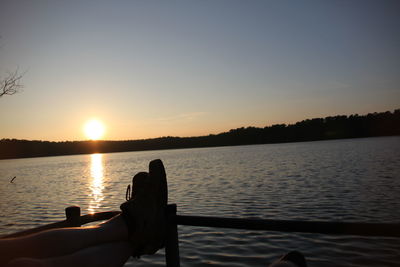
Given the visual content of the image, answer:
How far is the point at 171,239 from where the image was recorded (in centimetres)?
281

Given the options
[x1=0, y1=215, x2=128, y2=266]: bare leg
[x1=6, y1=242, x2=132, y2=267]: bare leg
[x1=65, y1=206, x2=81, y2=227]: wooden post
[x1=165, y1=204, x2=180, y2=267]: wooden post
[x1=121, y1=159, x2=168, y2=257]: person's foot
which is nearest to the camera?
[x1=6, y1=242, x2=132, y2=267]: bare leg

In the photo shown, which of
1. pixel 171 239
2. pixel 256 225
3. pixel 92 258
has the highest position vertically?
pixel 256 225

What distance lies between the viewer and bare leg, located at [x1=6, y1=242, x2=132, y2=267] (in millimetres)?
1757

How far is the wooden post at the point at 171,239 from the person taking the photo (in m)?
2.73

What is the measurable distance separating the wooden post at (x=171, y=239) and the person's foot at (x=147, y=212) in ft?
0.25

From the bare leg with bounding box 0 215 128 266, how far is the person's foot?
176 mm

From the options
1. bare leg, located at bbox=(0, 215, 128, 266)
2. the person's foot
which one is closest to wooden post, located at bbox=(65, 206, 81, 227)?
the person's foot

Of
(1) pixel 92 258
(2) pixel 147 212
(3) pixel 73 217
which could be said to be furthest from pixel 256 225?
(3) pixel 73 217

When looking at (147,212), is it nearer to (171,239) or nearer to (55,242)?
(171,239)

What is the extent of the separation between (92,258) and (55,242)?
285 mm

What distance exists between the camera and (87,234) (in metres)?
2.20

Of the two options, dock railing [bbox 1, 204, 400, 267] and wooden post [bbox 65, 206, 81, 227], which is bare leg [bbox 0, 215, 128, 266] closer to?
dock railing [bbox 1, 204, 400, 267]

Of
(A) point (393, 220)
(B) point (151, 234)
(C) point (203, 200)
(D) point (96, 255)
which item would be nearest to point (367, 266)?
(A) point (393, 220)

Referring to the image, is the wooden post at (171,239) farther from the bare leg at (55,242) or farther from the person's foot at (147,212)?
the bare leg at (55,242)
